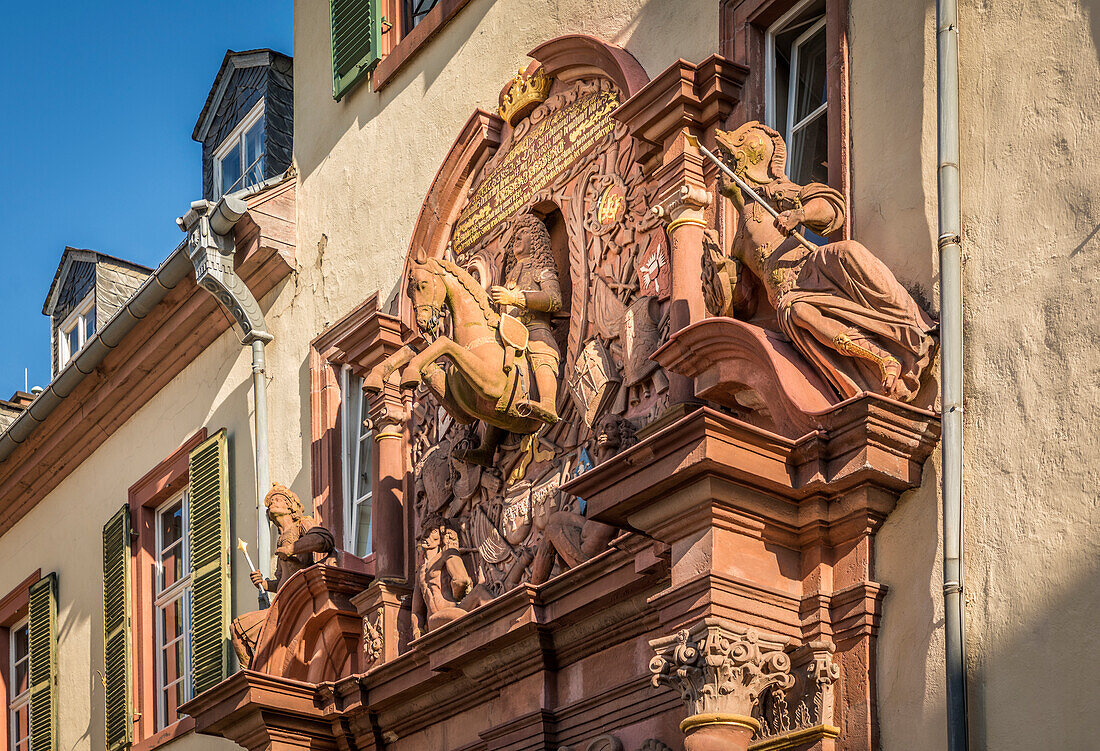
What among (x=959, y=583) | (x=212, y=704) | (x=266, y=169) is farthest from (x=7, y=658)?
(x=959, y=583)

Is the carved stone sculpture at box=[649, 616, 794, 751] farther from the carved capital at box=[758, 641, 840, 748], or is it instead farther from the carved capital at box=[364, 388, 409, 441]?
the carved capital at box=[364, 388, 409, 441]

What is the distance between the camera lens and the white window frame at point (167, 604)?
11.6 meters

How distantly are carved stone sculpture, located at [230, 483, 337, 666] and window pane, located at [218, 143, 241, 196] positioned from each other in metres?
3.70

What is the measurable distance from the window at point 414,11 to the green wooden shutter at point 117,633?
365cm

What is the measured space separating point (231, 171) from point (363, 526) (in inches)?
157

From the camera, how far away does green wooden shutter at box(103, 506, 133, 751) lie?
11991 mm

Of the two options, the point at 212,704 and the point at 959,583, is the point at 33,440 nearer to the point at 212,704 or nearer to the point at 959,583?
the point at 212,704

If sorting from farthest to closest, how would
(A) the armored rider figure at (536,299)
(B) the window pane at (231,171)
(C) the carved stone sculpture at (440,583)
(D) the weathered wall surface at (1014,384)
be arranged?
1. (B) the window pane at (231,171)
2. (C) the carved stone sculpture at (440,583)
3. (A) the armored rider figure at (536,299)
4. (D) the weathered wall surface at (1014,384)

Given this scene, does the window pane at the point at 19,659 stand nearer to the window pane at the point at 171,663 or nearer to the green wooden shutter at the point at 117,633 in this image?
the green wooden shutter at the point at 117,633

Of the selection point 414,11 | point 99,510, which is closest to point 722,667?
point 414,11

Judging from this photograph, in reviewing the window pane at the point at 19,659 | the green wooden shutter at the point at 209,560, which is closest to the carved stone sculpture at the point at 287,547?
the green wooden shutter at the point at 209,560

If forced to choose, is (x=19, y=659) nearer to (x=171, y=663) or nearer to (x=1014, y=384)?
(x=171, y=663)

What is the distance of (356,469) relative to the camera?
33.4ft

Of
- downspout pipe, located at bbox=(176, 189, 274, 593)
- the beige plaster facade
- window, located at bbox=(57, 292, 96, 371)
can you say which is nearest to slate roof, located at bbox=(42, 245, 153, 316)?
window, located at bbox=(57, 292, 96, 371)
